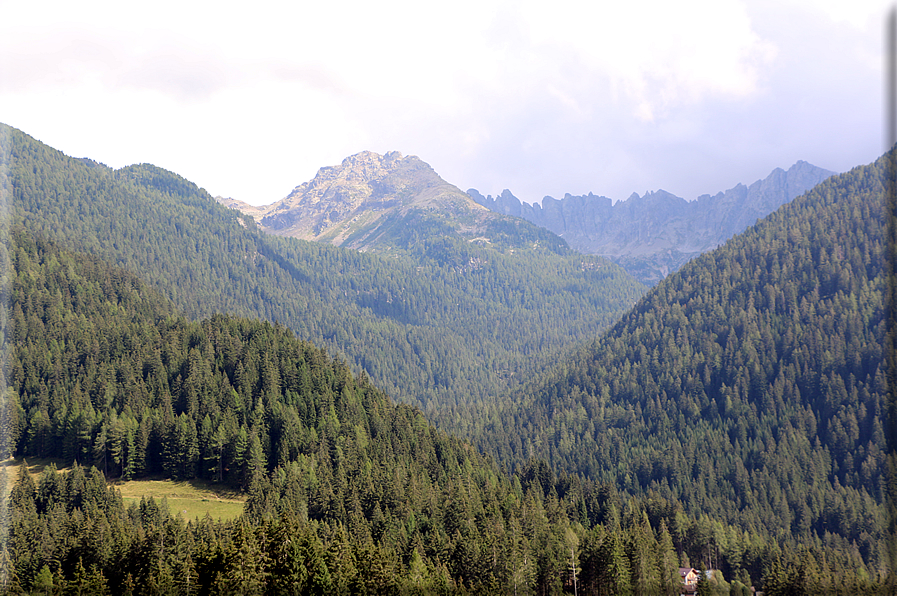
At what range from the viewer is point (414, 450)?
15850cm

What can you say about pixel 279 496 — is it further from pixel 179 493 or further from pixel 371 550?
pixel 371 550

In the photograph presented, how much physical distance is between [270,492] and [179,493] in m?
21.0

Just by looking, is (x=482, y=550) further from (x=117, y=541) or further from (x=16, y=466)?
(x=16, y=466)

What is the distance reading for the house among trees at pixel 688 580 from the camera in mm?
126688

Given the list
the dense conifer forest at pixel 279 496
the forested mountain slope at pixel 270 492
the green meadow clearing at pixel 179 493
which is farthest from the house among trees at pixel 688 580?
the green meadow clearing at pixel 179 493

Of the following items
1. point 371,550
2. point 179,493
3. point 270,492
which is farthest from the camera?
point 179,493

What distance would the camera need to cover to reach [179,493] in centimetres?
12925

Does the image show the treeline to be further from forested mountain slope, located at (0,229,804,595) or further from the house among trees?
Result: the house among trees

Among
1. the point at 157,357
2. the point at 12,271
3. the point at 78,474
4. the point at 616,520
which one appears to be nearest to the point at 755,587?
the point at 616,520

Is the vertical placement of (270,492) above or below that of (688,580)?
above

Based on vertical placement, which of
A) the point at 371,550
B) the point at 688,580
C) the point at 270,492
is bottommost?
the point at 688,580

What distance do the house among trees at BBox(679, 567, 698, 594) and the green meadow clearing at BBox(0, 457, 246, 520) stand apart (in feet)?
281

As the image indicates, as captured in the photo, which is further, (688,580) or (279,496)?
(688,580)

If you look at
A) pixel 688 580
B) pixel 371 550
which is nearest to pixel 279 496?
pixel 371 550
